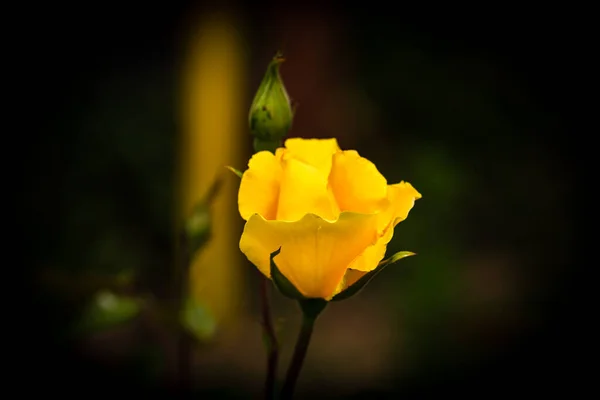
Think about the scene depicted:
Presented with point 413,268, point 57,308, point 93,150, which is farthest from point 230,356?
point 57,308

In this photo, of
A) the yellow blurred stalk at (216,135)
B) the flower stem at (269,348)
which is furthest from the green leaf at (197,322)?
the yellow blurred stalk at (216,135)

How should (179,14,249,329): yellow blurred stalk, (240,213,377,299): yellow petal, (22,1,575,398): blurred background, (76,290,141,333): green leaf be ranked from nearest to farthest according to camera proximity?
(240,213,377,299): yellow petal → (76,290,141,333): green leaf → (22,1,575,398): blurred background → (179,14,249,329): yellow blurred stalk

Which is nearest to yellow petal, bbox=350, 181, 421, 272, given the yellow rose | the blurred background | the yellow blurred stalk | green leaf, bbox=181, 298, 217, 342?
the yellow rose

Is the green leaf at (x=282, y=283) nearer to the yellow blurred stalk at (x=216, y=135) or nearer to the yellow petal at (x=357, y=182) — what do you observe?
the yellow petal at (x=357, y=182)

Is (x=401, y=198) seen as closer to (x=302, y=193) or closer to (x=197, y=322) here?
(x=302, y=193)

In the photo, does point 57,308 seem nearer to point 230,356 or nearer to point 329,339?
point 230,356

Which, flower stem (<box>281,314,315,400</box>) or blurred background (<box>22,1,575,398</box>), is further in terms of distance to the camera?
blurred background (<box>22,1,575,398</box>)

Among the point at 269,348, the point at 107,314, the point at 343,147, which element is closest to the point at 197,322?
the point at 107,314

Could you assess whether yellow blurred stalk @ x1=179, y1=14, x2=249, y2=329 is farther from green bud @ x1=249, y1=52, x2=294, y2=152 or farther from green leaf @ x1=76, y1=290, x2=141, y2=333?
green bud @ x1=249, y1=52, x2=294, y2=152
